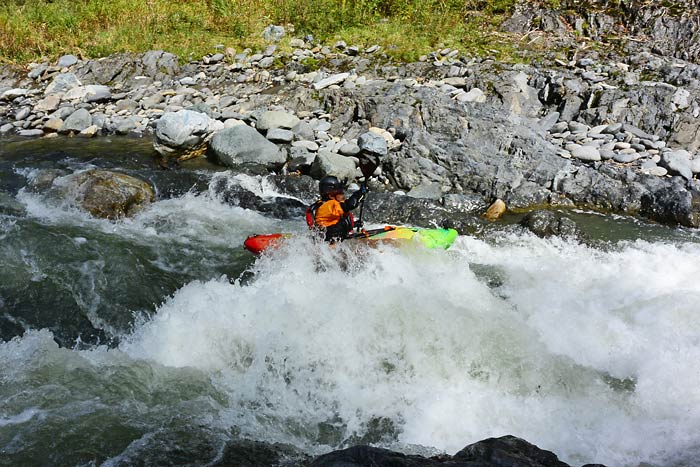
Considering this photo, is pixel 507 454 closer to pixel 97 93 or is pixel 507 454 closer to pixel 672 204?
pixel 672 204

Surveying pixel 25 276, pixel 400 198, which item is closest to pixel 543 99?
pixel 400 198

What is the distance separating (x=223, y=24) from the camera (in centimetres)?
1460

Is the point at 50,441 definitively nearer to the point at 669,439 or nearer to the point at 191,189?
the point at 669,439

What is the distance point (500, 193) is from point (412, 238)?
2573mm

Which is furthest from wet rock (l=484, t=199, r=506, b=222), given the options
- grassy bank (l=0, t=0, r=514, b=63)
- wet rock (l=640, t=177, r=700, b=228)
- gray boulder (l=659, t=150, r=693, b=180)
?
grassy bank (l=0, t=0, r=514, b=63)

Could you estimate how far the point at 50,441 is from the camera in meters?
3.41

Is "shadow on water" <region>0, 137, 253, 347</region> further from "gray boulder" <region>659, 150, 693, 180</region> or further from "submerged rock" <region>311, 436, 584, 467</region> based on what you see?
"gray boulder" <region>659, 150, 693, 180</region>

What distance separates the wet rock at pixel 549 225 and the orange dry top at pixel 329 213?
282 cm

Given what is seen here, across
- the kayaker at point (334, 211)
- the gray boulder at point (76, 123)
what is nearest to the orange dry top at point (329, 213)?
the kayaker at point (334, 211)

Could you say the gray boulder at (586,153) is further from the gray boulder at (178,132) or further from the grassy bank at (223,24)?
the gray boulder at (178,132)

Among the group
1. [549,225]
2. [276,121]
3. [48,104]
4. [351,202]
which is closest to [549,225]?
[549,225]

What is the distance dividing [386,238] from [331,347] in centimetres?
204

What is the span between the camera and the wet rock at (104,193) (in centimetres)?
709

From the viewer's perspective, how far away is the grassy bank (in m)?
13.6
